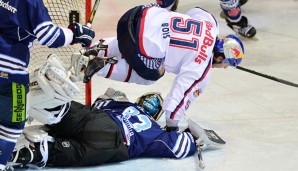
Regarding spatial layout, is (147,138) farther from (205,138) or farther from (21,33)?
(21,33)

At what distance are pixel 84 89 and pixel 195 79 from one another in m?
0.73

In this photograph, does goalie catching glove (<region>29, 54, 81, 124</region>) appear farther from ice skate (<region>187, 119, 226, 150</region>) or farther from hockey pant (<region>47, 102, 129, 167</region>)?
ice skate (<region>187, 119, 226, 150</region>)

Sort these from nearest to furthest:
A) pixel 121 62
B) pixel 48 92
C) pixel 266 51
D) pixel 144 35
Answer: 1. pixel 48 92
2. pixel 144 35
3. pixel 121 62
4. pixel 266 51

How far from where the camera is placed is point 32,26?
2.00 meters

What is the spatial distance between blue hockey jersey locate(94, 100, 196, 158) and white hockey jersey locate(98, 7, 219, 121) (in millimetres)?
130

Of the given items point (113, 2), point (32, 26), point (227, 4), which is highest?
point (32, 26)

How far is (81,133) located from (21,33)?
530 mm

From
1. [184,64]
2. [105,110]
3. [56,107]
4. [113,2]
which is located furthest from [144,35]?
[113,2]

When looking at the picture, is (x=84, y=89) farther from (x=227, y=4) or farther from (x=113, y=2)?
(x=113, y=2)

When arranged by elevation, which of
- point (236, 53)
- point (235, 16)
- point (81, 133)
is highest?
point (236, 53)

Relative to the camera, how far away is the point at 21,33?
2.01m

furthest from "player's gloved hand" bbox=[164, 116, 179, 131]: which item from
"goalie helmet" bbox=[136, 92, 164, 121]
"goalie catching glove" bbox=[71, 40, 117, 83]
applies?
"goalie catching glove" bbox=[71, 40, 117, 83]

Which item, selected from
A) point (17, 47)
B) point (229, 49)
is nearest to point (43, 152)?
point (17, 47)

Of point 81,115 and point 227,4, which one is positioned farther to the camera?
point 227,4
